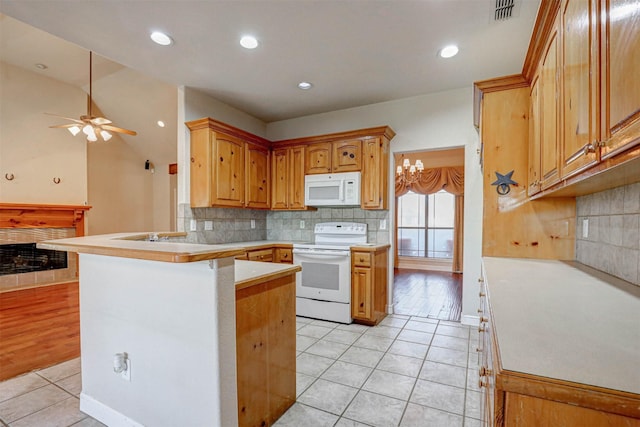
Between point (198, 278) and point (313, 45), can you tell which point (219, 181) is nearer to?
point (313, 45)

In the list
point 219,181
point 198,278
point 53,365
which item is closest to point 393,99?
point 219,181

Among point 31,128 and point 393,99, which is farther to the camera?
point 31,128

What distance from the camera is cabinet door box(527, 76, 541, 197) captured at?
185 cm

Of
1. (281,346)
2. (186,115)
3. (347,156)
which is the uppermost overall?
(186,115)

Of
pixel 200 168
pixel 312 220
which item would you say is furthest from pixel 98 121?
pixel 312 220

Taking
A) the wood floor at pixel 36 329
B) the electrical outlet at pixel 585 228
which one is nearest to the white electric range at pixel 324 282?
the electrical outlet at pixel 585 228

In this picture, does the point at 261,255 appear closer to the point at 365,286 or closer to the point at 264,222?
the point at 264,222

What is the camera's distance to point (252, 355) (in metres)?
1.55

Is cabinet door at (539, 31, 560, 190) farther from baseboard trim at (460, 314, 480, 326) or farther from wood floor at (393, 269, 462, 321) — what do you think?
wood floor at (393, 269, 462, 321)

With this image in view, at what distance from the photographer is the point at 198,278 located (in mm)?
1307

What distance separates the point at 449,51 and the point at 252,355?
2922mm

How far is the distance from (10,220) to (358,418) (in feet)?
19.3

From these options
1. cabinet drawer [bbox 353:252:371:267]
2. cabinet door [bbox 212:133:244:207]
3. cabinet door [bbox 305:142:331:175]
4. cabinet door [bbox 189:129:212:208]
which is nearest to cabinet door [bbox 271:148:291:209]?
cabinet door [bbox 305:142:331:175]

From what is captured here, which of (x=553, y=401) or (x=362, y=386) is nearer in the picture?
(x=553, y=401)
